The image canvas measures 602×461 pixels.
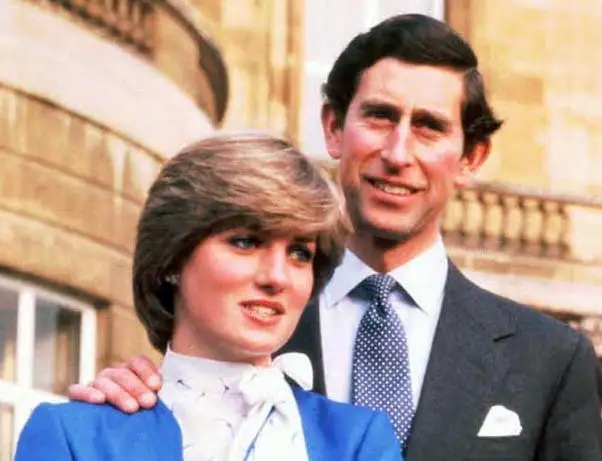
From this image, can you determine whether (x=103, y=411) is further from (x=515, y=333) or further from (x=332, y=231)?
(x=515, y=333)

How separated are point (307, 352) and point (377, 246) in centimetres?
27

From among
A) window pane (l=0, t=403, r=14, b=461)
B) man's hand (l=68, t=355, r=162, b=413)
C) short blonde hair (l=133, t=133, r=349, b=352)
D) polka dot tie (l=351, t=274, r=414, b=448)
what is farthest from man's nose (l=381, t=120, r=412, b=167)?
window pane (l=0, t=403, r=14, b=461)

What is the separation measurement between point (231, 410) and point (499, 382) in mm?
855

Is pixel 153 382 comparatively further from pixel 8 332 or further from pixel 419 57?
pixel 8 332

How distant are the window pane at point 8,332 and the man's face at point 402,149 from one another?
722cm

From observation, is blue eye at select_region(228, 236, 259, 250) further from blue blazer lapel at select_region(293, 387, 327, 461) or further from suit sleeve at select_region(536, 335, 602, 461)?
suit sleeve at select_region(536, 335, 602, 461)

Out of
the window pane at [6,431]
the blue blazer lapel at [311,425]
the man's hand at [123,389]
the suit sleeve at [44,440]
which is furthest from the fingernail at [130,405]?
the window pane at [6,431]

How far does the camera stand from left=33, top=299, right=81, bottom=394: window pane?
41.3 ft

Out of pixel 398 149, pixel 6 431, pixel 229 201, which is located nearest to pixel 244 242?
pixel 229 201

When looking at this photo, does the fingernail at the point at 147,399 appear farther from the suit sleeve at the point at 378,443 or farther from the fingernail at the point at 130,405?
the suit sleeve at the point at 378,443

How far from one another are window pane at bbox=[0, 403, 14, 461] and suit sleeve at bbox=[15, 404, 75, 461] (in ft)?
25.7

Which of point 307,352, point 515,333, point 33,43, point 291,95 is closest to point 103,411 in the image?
point 307,352

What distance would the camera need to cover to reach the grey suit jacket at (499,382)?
520cm

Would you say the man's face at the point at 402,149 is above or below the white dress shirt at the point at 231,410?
above
